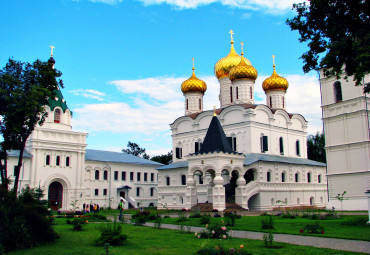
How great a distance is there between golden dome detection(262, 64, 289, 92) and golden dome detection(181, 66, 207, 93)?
6741 mm

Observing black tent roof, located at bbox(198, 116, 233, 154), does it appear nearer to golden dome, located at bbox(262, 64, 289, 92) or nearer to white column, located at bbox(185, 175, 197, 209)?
white column, located at bbox(185, 175, 197, 209)

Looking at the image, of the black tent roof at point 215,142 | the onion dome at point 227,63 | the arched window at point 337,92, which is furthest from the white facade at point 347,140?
the onion dome at point 227,63

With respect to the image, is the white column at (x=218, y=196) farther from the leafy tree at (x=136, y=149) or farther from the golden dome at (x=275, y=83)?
the leafy tree at (x=136, y=149)

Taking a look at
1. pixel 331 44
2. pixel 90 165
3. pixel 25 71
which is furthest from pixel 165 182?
pixel 331 44

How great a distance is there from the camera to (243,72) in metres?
38.0

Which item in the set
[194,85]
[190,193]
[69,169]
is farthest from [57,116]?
[190,193]

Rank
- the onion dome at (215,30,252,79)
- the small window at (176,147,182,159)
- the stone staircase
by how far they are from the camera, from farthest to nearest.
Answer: the onion dome at (215,30,252,79)
the small window at (176,147,182,159)
the stone staircase

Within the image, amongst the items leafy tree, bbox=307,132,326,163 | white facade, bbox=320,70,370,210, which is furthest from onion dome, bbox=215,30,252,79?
leafy tree, bbox=307,132,326,163

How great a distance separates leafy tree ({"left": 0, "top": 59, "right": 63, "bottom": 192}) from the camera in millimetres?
18453

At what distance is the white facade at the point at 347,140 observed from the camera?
84.2ft

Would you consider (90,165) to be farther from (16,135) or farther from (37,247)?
(37,247)

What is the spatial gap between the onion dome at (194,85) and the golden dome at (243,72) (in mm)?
4543

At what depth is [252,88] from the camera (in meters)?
38.9

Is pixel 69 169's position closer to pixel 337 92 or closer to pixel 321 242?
pixel 337 92
